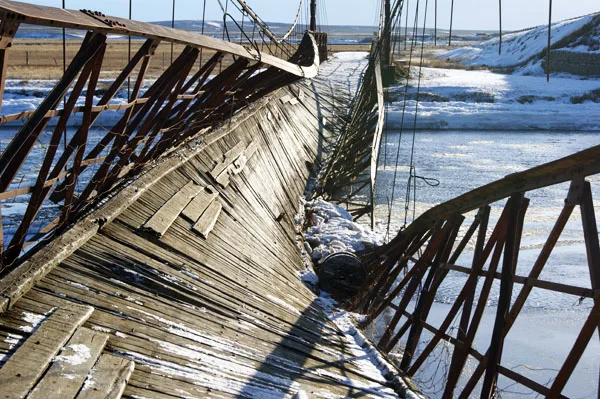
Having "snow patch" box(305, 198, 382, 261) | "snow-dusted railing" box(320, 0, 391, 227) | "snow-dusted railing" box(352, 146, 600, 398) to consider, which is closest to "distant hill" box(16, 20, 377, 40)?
"snow-dusted railing" box(320, 0, 391, 227)

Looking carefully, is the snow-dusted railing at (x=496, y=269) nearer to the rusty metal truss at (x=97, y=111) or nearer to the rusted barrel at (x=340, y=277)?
the rusted barrel at (x=340, y=277)

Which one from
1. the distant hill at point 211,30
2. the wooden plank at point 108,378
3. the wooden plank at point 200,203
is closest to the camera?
the wooden plank at point 108,378

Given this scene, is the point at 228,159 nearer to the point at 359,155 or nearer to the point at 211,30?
the point at 359,155

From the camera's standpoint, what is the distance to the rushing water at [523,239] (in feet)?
34.4

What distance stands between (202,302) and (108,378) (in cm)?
206

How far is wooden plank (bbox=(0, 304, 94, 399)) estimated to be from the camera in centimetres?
438

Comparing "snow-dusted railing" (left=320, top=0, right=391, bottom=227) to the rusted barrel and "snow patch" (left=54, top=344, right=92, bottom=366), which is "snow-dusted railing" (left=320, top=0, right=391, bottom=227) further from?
"snow patch" (left=54, top=344, right=92, bottom=366)

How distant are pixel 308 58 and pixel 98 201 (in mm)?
24744

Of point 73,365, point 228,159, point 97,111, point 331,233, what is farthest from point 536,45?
point 73,365

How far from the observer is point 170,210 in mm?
8516

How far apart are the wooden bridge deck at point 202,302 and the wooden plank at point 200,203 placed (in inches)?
0.7

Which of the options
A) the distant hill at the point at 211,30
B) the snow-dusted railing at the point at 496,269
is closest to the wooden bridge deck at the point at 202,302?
the snow-dusted railing at the point at 496,269

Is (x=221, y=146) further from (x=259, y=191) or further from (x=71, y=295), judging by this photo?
(x=71, y=295)

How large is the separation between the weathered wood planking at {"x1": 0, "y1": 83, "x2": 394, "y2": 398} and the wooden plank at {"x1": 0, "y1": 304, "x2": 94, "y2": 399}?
0.41 ft
